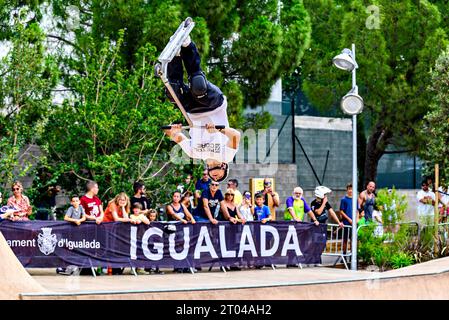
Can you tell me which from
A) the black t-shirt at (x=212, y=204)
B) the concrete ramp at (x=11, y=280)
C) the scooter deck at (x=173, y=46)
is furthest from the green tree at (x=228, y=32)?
the scooter deck at (x=173, y=46)

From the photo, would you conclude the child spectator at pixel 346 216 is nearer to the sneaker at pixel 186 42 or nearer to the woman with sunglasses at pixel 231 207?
the woman with sunglasses at pixel 231 207

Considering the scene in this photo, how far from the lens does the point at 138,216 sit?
1677cm

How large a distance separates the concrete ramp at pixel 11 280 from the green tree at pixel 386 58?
62.0ft

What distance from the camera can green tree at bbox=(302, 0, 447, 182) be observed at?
1108 inches

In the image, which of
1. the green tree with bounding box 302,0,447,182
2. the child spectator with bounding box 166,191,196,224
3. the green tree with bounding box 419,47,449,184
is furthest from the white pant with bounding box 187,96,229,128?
the green tree with bounding box 302,0,447,182

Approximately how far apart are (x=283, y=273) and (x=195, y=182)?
410cm

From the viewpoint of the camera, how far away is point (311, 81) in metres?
31.5

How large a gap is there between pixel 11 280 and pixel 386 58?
19987 millimetres

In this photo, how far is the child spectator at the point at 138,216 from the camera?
654 inches

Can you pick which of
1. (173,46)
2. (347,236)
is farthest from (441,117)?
(173,46)

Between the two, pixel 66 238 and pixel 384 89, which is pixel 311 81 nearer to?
pixel 384 89

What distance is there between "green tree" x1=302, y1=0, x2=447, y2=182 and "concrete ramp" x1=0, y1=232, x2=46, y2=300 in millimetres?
18899

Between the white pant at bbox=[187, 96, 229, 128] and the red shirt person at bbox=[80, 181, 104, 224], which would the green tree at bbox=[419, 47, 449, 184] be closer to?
the red shirt person at bbox=[80, 181, 104, 224]

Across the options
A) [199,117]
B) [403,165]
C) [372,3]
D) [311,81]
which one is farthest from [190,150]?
[403,165]
